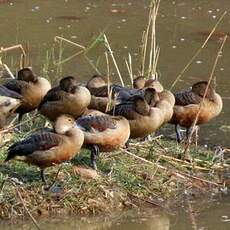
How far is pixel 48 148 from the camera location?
7.71 meters

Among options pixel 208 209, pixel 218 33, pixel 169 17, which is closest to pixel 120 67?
A: pixel 218 33

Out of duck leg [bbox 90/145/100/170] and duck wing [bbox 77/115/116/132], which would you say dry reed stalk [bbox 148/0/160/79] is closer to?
duck wing [bbox 77/115/116/132]

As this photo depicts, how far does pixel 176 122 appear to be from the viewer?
31.0ft

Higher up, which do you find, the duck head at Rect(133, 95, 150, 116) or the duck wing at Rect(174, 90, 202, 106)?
the duck head at Rect(133, 95, 150, 116)

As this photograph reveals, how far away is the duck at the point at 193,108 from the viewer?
30.7 ft

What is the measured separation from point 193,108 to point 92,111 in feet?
3.36

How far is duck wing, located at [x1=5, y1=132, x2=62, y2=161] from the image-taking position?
7.72 m

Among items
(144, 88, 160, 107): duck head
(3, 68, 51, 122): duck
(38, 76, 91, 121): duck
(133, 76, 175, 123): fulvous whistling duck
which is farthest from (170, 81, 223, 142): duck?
(3, 68, 51, 122): duck

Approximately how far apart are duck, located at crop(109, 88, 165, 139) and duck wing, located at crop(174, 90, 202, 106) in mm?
612

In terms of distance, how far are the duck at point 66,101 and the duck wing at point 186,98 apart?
A: 3.10 ft

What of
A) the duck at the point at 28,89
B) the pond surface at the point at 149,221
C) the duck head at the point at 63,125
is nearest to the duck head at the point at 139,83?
the duck at the point at 28,89

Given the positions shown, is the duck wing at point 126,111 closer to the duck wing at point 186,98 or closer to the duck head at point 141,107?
the duck head at point 141,107

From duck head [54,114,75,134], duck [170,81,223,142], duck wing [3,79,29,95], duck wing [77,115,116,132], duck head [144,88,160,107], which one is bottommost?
duck [170,81,223,142]

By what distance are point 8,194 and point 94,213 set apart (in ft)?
2.29
